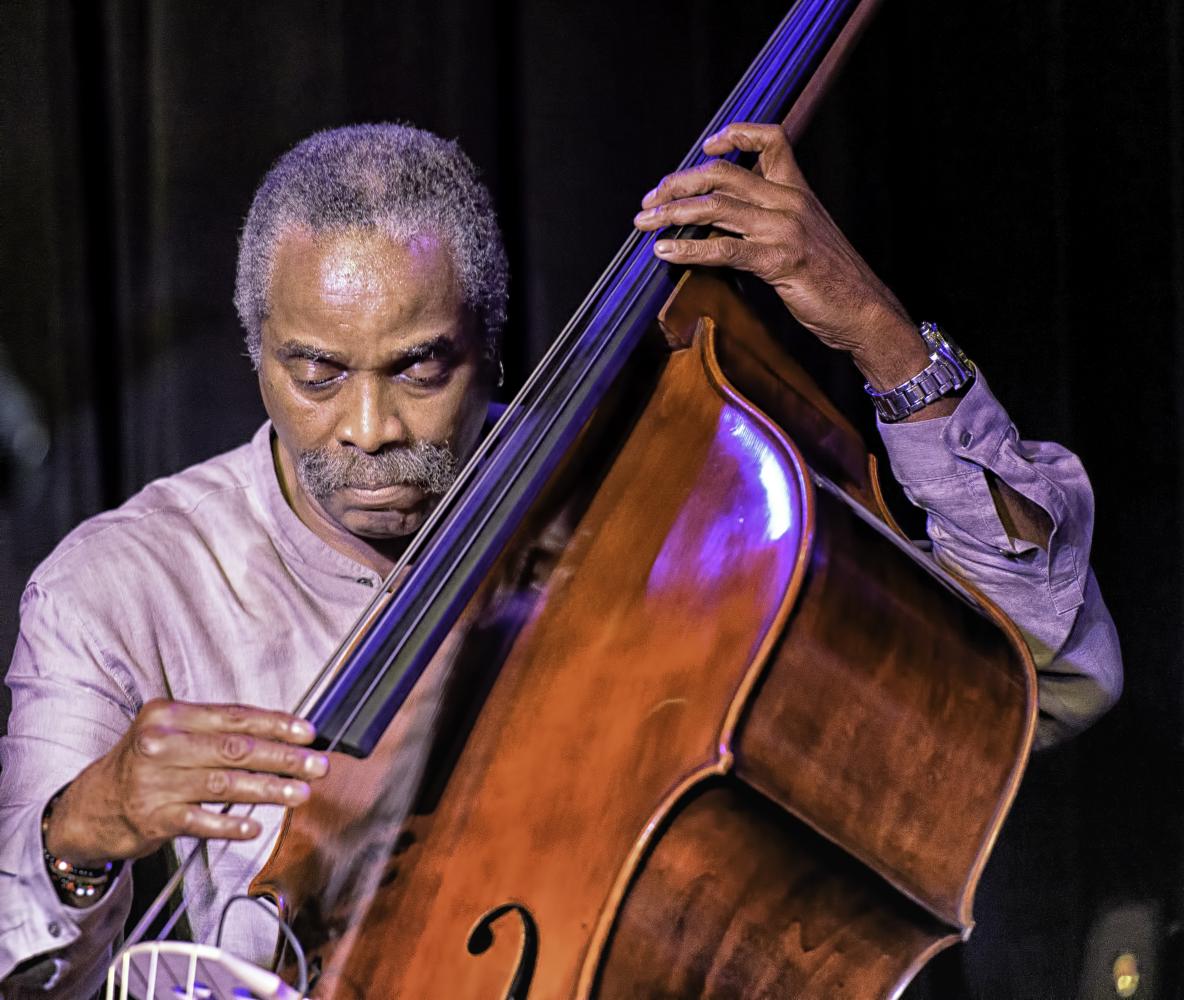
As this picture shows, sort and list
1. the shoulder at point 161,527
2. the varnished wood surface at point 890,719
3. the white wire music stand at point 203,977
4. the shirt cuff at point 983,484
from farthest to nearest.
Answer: the shoulder at point 161,527, the shirt cuff at point 983,484, the varnished wood surface at point 890,719, the white wire music stand at point 203,977

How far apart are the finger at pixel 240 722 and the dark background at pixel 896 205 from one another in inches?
35.4

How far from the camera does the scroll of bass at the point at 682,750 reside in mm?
924

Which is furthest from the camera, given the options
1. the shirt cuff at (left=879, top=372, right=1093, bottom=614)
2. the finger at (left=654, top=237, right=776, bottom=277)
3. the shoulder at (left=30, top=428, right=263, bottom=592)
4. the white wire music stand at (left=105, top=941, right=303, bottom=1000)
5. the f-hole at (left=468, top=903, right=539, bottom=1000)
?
the shoulder at (left=30, top=428, right=263, bottom=592)

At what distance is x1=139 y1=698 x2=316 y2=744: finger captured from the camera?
2.73 ft

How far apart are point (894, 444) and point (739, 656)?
44cm

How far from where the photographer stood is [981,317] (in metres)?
2.01

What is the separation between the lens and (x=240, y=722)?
0.83 metres

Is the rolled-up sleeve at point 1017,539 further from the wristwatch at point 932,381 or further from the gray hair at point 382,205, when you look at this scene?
the gray hair at point 382,205

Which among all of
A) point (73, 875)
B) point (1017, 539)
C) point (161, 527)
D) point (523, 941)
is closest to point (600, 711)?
point (523, 941)

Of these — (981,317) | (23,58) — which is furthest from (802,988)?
(23,58)

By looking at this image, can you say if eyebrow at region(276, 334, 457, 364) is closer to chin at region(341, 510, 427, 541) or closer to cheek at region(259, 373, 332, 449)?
cheek at region(259, 373, 332, 449)

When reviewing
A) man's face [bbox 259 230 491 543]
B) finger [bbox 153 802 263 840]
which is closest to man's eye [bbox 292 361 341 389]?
man's face [bbox 259 230 491 543]

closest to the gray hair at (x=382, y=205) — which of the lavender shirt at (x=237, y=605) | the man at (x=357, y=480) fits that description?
the man at (x=357, y=480)

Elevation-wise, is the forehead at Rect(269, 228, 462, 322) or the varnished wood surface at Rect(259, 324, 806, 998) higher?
the forehead at Rect(269, 228, 462, 322)
